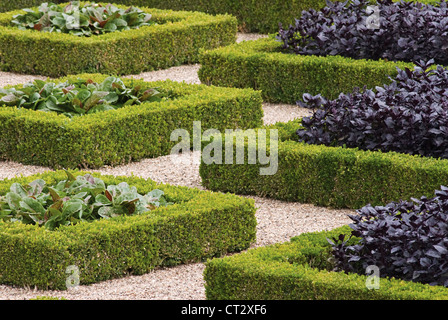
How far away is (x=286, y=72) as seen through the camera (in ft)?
41.6

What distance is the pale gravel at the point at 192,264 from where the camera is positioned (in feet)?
21.1

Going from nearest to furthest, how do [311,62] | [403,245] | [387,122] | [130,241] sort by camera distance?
1. [403,245]
2. [130,241]
3. [387,122]
4. [311,62]

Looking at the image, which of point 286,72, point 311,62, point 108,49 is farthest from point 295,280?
point 108,49

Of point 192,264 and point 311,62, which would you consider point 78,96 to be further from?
point 192,264

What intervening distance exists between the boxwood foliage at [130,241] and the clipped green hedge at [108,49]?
21.6 ft

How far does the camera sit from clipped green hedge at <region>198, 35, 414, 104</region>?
12.1 metres

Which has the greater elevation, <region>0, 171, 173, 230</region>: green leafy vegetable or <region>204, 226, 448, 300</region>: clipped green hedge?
<region>204, 226, 448, 300</region>: clipped green hedge

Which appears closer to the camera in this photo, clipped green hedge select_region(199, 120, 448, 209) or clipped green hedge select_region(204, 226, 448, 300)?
clipped green hedge select_region(204, 226, 448, 300)

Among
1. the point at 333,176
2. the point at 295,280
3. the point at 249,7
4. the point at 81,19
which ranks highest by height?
the point at 295,280

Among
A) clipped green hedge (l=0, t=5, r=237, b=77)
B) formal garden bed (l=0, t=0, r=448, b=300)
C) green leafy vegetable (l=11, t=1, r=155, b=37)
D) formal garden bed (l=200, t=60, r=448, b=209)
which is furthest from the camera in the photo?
green leafy vegetable (l=11, t=1, r=155, b=37)

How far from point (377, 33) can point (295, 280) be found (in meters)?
7.61

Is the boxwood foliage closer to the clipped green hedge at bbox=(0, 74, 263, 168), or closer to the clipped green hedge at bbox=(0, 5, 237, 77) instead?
the clipped green hedge at bbox=(0, 74, 263, 168)

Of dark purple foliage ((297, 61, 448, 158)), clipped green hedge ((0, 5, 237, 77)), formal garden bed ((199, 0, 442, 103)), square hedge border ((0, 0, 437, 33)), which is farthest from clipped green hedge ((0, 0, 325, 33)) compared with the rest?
dark purple foliage ((297, 61, 448, 158))

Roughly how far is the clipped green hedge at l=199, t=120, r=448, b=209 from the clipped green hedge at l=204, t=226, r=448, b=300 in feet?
6.41
